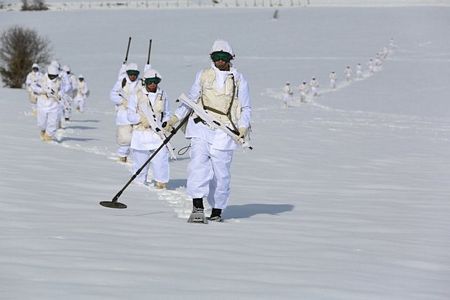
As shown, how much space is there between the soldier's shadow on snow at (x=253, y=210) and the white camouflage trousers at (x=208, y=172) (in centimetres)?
62

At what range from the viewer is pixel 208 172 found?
946 cm

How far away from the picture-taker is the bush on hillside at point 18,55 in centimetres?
6116

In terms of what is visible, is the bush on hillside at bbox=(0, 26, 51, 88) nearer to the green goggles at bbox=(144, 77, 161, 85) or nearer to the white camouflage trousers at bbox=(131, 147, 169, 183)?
the white camouflage trousers at bbox=(131, 147, 169, 183)

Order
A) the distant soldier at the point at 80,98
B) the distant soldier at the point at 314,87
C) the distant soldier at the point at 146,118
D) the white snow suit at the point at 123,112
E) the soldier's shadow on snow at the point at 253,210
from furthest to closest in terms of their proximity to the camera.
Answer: the distant soldier at the point at 314,87, the distant soldier at the point at 80,98, the white snow suit at the point at 123,112, the distant soldier at the point at 146,118, the soldier's shadow on snow at the point at 253,210

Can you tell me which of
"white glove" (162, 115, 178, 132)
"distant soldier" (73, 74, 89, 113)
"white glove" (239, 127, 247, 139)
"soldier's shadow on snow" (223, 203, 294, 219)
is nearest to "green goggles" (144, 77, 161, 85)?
"soldier's shadow on snow" (223, 203, 294, 219)

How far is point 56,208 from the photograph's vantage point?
955 cm

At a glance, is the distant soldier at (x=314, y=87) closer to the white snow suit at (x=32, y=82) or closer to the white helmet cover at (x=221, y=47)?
the white snow suit at (x=32, y=82)

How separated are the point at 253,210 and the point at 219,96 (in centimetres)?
178

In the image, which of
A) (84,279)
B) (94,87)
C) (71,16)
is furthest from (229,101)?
(71,16)

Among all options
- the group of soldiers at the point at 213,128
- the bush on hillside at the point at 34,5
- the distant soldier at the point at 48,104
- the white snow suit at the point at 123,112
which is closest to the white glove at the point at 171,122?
the group of soldiers at the point at 213,128

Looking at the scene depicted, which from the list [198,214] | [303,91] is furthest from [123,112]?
[303,91]

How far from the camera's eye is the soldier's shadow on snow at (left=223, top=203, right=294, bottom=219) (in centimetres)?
1038

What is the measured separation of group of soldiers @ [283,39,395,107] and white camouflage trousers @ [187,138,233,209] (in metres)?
32.9

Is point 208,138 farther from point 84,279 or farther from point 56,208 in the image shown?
point 84,279
